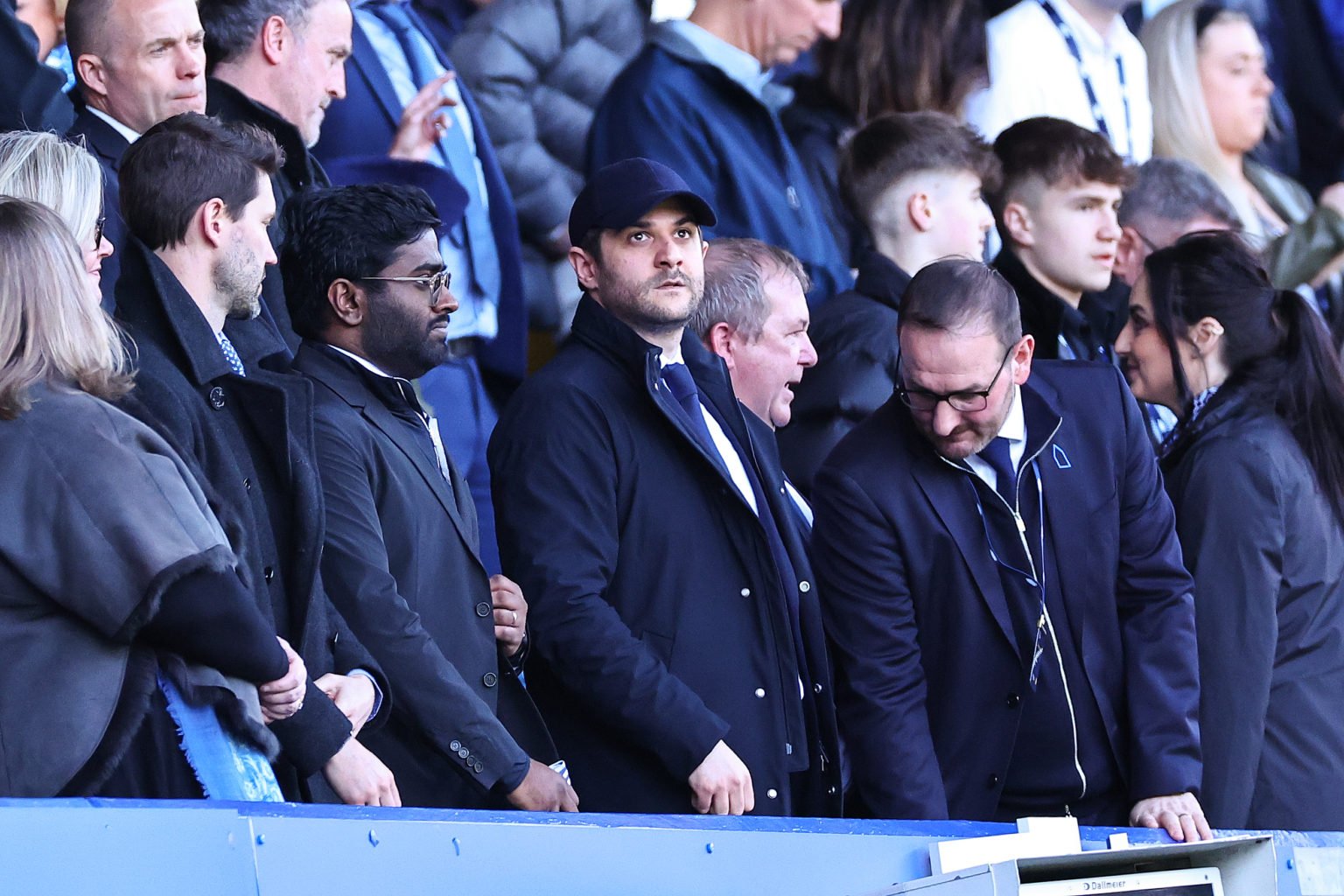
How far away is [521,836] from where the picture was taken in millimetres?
2803

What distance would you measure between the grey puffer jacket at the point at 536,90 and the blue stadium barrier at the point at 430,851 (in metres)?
3.21

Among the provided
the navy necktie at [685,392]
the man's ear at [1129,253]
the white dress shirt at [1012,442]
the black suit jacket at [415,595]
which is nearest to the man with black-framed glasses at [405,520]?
the black suit jacket at [415,595]

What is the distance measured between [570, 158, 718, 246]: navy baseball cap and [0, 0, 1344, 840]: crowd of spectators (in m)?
0.01

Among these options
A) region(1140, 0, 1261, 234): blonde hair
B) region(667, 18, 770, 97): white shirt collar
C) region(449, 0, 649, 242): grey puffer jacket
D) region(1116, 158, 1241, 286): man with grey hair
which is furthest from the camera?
A: region(1140, 0, 1261, 234): blonde hair

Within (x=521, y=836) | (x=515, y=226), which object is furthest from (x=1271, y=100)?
(x=521, y=836)

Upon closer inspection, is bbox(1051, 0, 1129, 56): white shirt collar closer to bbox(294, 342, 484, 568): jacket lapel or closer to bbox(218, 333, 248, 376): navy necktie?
bbox(294, 342, 484, 568): jacket lapel

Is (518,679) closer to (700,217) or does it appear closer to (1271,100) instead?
(700,217)

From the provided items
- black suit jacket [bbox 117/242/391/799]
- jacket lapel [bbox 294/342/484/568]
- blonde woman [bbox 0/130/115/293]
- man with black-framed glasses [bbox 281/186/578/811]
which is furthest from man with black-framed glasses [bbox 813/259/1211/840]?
blonde woman [bbox 0/130/115/293]

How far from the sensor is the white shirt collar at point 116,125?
13.7 feet

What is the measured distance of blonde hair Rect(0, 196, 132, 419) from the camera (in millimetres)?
2867

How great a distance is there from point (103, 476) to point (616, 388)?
4.53 feet

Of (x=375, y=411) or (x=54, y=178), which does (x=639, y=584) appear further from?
(x=54, y=178)

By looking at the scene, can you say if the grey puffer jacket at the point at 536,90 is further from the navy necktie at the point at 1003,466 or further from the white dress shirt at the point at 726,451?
the navy necktie at the point at 1003,466

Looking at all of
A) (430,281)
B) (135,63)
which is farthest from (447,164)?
(430,281)
